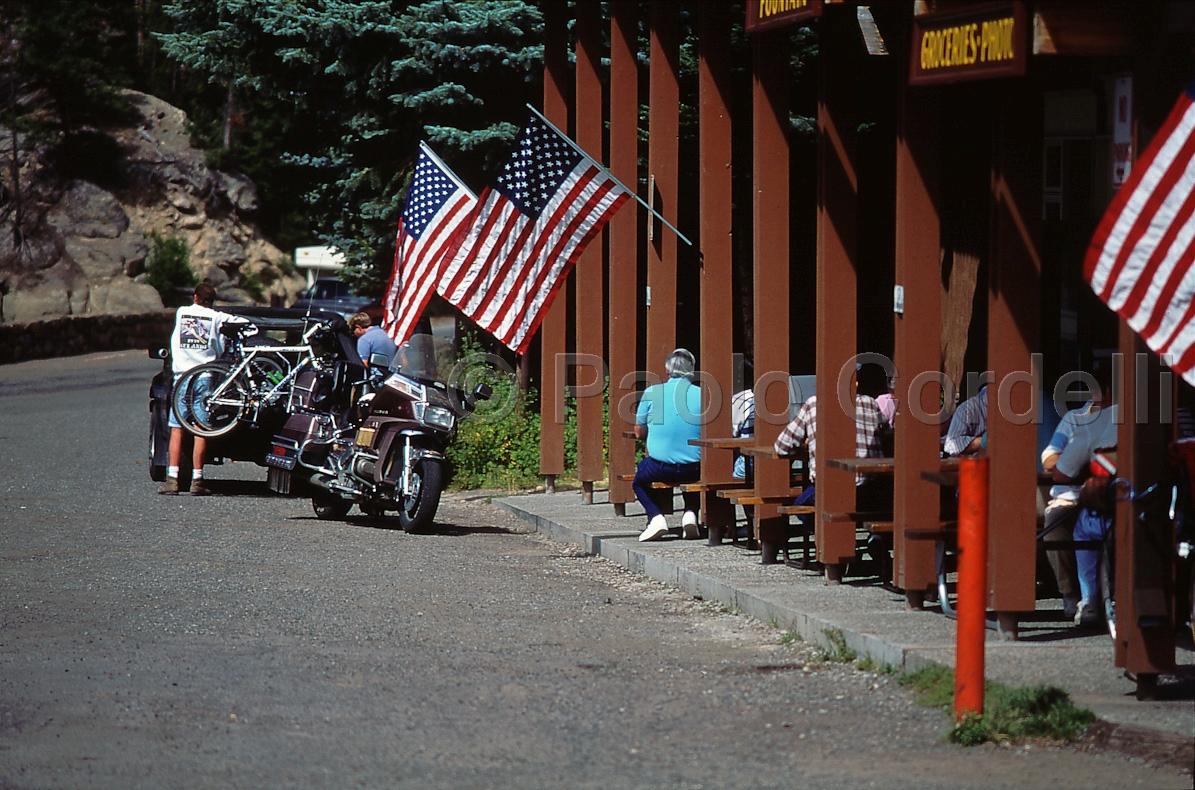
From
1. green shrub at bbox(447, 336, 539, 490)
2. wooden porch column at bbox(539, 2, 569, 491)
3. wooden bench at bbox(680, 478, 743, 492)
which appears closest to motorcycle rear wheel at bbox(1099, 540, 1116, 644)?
wooden bench at bbox(680, 478, 743, 492)

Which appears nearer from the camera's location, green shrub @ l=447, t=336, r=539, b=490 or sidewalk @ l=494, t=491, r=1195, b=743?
→ sidewalk @ l=494, t=491, r=1195, b=743

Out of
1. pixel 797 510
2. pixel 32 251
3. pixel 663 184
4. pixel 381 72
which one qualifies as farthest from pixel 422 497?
pixel 32 251

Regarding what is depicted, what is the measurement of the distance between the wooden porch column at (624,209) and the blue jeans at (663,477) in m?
1.72

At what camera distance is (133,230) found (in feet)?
180

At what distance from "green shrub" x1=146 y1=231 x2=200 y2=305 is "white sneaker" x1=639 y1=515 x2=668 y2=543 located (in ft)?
141

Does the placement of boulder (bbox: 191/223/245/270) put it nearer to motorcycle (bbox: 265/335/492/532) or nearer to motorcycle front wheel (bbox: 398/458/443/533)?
motorcycle (bbox: 265/335/492/532)

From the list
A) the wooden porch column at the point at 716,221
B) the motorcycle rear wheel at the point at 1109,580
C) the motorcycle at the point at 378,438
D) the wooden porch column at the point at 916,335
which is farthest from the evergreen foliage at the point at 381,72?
the motorcycle rear wheel at the point at 1109,580

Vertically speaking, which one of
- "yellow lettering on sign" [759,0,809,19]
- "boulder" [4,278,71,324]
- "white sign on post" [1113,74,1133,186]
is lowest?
"white sign on post" [1113,74,1133,186]

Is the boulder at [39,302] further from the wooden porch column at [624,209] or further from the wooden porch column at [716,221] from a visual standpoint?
the wooden porch column at [716,221]

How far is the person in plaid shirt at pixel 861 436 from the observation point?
10.1 m

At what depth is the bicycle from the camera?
15055 mm

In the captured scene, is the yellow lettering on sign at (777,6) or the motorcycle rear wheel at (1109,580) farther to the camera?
the yellow lettering on sign at (777,6)

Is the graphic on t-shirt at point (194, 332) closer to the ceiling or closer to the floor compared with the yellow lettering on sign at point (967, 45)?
closer to the floor

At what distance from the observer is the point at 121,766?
599cm
